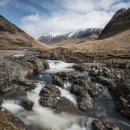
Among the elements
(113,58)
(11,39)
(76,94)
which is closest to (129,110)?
(76,94)

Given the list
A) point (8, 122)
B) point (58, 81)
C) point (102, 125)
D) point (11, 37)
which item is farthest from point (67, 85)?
point (11, 37)

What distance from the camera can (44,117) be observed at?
29672 mm

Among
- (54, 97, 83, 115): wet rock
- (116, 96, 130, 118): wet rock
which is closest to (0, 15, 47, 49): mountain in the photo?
(54, 97, 83, 115): wet rock

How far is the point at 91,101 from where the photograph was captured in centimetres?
3594

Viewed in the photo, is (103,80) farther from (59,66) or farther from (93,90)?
(59,66)

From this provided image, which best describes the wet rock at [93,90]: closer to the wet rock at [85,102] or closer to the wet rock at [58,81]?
the wet rock at [85,102]

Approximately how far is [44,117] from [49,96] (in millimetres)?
5400

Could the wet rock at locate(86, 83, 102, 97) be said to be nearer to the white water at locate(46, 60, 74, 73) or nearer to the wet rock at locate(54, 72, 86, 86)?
the wet rock at locate(54, 72, 86, 86)

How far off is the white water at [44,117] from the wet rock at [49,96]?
0.77 meters

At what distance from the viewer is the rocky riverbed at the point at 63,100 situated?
28.4m

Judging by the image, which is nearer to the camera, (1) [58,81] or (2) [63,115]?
(2) [63,115]

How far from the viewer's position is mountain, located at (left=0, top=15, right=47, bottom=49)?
438 ft

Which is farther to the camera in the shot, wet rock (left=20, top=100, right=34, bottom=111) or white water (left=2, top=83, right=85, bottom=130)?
wet rock (left=20, top=100, right=34, bottom=111)

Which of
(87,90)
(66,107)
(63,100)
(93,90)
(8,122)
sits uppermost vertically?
(8,122)
